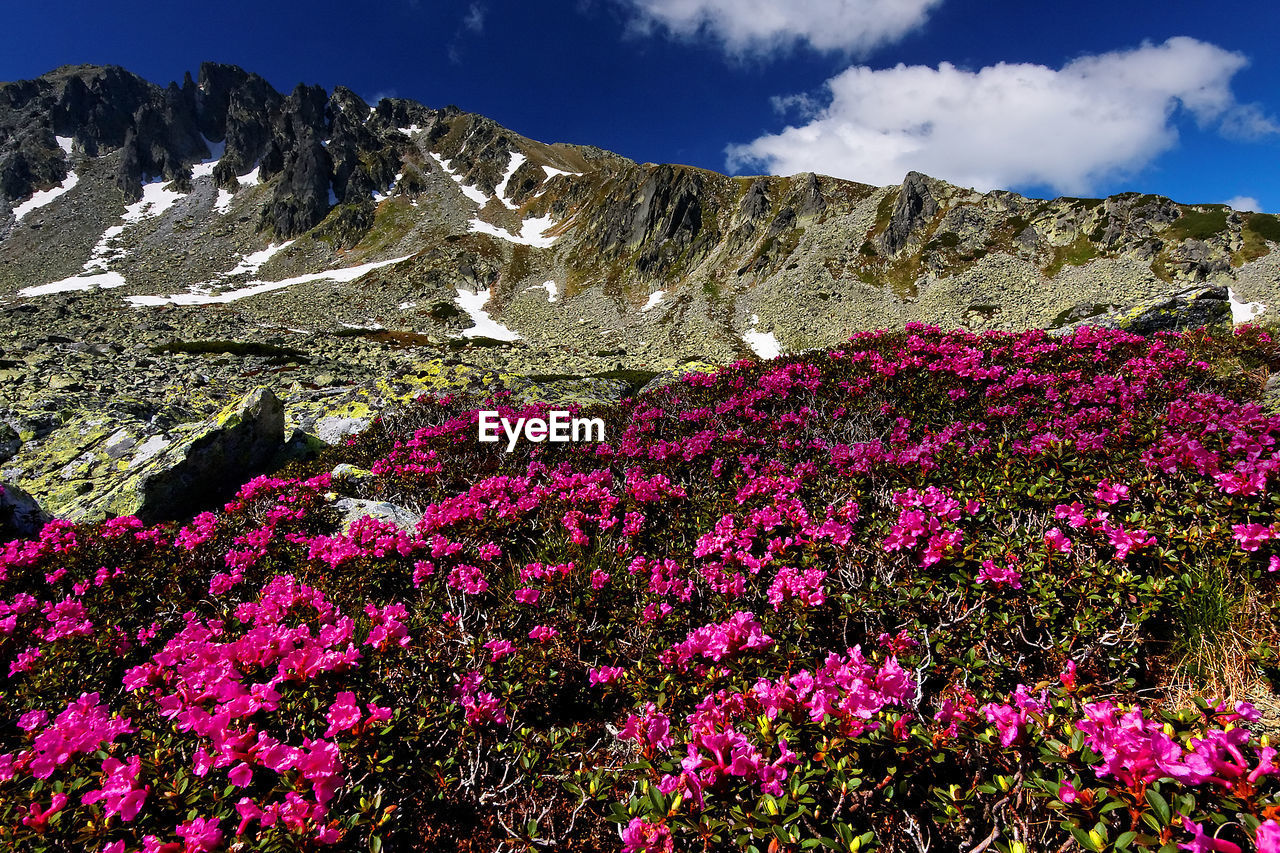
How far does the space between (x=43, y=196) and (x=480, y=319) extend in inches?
5915

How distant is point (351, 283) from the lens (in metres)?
95.6

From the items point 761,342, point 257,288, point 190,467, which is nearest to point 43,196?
point 257,288

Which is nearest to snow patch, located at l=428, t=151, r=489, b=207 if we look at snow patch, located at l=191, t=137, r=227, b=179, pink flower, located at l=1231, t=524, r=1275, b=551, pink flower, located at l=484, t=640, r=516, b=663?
snow patch, located at l=191, t=137, r=227, b=179

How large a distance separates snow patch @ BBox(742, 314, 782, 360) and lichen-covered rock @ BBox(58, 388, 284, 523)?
166ft

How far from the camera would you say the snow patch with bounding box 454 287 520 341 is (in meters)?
76.0

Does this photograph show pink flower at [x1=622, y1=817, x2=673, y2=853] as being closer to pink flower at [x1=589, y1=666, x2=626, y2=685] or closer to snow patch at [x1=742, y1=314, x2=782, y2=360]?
pink flower at [x1=589, y1=666, x2=626, y2=685]

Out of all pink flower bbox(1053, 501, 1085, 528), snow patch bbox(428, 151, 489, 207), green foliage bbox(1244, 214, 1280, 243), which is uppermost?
snow patch bbox(428, 151, 489, 207)

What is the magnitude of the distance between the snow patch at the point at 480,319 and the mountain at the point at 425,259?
0.55 m

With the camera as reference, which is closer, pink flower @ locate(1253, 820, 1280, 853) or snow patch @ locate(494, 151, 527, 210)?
pink flower @ locate(1253, 820, 1280, 853)

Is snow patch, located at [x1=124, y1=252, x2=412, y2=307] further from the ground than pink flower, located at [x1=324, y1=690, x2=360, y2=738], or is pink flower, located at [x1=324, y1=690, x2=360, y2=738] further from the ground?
snow patch, located at [x1=124, y1=252, x2=412, y2=307]

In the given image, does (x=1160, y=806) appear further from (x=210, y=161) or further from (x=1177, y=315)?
(x=210, y=161)

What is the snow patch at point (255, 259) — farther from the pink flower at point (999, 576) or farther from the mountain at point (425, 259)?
the pink flower at point (999, 576)

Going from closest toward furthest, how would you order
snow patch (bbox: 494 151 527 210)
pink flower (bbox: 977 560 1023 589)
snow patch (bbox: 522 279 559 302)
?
pink flower (bbox: 977 560 1023 589) < snow patch (bbox: 522 279 559 302) < snow patch (bbox: 494 151 527 210)

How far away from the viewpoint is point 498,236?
375 ft
